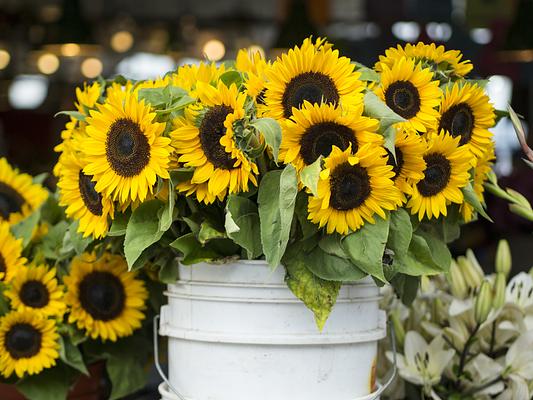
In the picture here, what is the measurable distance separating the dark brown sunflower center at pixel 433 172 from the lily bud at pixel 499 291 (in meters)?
0.28

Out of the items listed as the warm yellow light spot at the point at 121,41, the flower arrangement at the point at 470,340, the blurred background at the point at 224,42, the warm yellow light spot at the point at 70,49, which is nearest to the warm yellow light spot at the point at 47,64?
the blurred background at the point at 224,42

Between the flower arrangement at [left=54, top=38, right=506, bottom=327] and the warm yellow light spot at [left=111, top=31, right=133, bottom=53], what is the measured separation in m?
8.27

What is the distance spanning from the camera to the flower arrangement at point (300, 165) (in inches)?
40.2

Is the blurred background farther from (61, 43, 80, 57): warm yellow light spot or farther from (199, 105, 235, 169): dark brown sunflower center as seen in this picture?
(199, 105, 235, 169): dark brown sunflower center

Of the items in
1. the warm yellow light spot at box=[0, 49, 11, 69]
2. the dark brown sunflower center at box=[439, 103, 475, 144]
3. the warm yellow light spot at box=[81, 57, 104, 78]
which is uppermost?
the warm yellow light spot at box=[0, 49, 11, 69]

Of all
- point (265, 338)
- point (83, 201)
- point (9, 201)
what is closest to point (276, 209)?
point (265, 338)

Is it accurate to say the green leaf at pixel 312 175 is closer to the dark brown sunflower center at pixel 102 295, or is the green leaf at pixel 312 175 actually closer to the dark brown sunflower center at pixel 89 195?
the dark brown sunflower center at pixel 89 195

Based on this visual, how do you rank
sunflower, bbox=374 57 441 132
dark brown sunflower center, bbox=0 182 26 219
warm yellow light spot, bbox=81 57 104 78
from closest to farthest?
sunflower, bbox=374 57 441 132
dark brown sunflower center, bbox=0 182 26 219
warm yellow light spot, bbox=81 57 104 78

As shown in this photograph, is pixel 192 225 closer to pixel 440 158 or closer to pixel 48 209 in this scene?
pixel 440 158

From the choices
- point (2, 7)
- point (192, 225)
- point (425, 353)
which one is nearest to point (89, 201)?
point (192, 225)

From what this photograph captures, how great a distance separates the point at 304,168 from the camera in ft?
3.32

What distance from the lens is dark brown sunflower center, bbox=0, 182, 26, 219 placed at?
4.91 feet

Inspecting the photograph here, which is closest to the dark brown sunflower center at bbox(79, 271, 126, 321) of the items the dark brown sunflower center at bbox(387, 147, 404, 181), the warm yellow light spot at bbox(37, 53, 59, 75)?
the dark brown sunflower center at bbox(387, 147, 404, 181)

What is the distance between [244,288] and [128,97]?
25 cm
